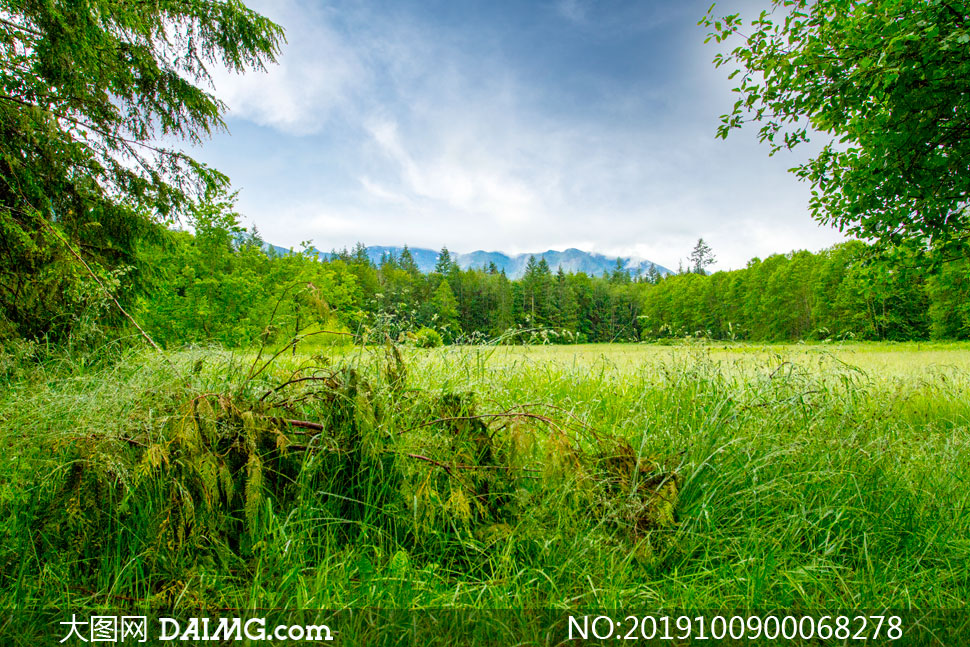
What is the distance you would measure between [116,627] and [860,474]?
3.66m

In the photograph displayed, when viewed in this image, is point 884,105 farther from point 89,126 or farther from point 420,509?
point 89,126

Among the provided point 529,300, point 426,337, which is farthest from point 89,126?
point 529,300

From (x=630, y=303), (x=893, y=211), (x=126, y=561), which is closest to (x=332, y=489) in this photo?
(x=126, y=561)

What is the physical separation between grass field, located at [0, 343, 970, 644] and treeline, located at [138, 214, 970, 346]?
0.75 metres

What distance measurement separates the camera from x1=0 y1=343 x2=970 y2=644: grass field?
1679mm

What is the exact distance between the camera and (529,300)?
7212 cm

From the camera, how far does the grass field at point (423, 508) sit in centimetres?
168

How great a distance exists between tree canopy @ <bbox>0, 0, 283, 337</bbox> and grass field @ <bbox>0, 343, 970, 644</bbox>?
2503mm

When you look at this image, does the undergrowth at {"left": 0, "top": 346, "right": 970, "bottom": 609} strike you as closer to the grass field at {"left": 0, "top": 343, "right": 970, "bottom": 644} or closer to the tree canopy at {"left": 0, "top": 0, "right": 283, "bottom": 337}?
the grass field at {"left": 0, "top": 343, "right": 970, "bottom": 644}

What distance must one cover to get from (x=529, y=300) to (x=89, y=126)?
68.1 m

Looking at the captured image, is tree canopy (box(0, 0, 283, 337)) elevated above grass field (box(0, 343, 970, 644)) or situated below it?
above

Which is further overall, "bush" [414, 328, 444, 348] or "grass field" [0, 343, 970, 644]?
"bush" [414, 328, 444, 348]

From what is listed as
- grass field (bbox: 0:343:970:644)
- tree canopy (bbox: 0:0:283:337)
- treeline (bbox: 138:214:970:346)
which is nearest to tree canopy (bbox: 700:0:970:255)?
treeline (bbox: 138:214:970:346)

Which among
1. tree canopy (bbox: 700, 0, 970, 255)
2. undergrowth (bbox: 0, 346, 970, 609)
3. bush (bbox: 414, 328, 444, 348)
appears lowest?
undergrowth (bbox: 0, 346, 970, 609)
